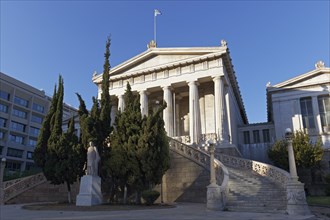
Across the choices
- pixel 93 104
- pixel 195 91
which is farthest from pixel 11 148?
pixel 93 104

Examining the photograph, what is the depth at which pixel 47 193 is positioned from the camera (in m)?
23.9

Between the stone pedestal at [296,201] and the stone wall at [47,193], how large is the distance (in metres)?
16.1

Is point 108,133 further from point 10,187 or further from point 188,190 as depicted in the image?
point 10,187

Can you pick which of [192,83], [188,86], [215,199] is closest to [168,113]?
[192,83]

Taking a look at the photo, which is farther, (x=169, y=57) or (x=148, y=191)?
(x=169, y=57)

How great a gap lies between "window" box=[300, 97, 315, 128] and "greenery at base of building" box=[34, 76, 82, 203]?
2587cm

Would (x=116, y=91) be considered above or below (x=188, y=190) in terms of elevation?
above

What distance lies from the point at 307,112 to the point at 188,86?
14.0 m

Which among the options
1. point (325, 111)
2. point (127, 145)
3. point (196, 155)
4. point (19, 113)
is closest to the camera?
point (127, 145)

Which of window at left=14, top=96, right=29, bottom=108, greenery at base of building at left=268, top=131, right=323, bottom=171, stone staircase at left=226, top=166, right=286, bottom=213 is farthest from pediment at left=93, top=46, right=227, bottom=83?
window at left=14, top=96, right=29, bottom=108

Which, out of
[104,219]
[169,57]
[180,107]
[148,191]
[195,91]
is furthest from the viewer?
[180,107]

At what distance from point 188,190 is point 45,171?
10.3m

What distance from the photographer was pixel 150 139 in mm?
18234

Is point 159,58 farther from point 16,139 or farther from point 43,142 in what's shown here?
point 16,139
